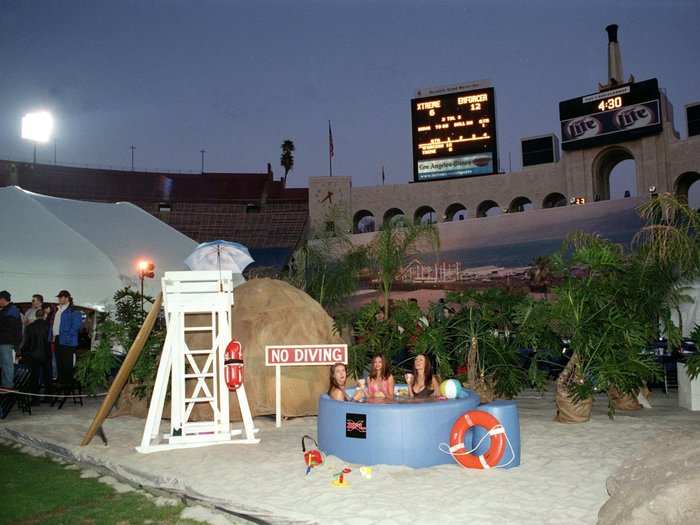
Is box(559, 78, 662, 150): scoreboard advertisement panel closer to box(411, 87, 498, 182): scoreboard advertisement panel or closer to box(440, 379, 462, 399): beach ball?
box(411, 87, 498, 182): scoreboard advertisement panel

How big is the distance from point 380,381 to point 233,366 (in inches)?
76.1

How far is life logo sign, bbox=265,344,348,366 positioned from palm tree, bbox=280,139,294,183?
202 feet

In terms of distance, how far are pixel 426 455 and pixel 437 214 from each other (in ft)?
120

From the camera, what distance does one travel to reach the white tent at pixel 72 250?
15016 millimetres

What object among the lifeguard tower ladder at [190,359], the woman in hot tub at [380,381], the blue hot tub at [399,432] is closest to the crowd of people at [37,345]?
the lifeguard tower ladder at [190,359]

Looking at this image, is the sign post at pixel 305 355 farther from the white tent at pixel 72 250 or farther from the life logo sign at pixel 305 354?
the white tent at pixel 72 250

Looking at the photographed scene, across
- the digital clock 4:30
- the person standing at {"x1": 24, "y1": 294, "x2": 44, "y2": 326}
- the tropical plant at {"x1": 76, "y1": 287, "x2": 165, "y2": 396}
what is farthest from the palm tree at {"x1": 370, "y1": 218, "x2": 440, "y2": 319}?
the digital clock 4:30

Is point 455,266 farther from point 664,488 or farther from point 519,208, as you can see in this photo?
point 664,488

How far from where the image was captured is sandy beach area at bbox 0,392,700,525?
5.03 m

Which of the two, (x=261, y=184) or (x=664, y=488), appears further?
(x=261, y=184)

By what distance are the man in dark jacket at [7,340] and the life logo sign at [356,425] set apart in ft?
23.0

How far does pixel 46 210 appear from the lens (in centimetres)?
1675

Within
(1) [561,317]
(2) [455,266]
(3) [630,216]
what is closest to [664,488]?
(1) [561,317]

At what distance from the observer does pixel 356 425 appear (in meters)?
6.71
